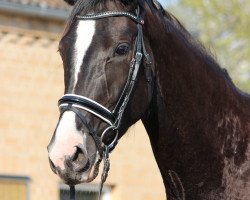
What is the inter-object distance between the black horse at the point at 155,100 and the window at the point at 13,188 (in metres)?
8.84

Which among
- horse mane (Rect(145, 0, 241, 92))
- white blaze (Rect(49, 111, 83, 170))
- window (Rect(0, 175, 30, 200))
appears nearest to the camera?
white blaze (Rect(49, 111, 83, 170))

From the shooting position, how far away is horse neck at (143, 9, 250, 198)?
15.4 ft

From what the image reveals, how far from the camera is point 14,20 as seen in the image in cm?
1380

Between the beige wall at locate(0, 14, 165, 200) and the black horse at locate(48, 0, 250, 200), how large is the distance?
860 centimetres

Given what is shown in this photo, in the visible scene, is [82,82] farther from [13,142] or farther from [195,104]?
[13,142]

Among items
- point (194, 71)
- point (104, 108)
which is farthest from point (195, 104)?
point (104, 108)

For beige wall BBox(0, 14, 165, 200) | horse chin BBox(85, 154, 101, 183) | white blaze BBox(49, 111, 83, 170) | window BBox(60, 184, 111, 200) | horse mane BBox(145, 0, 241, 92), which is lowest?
horse chin BBox(85, 154, 101, 183)

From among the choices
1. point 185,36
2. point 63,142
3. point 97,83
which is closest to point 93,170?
point 63,142

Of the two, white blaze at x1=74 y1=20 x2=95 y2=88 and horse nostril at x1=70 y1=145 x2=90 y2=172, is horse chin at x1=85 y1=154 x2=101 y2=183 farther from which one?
white blaze at x1=74 y1=20 x2=95 y2=88

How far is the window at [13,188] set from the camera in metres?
13.3

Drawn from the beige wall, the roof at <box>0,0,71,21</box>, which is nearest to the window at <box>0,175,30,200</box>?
the beige wall

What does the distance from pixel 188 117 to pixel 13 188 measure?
356 inches

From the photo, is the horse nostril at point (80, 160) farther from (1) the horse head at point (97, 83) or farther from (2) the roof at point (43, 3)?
(2) the roof at point (43, 3)

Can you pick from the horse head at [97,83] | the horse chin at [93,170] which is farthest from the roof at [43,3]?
the horse chin at [93,170]
